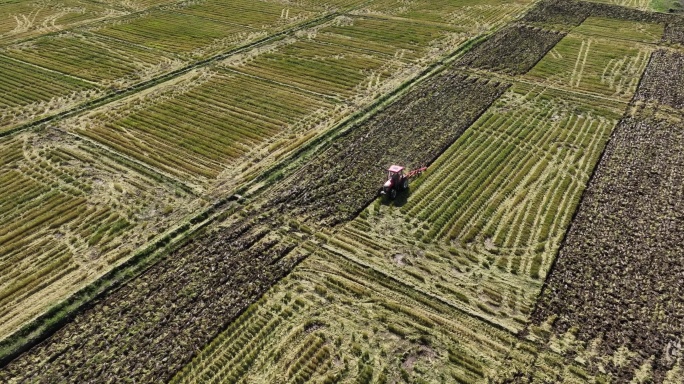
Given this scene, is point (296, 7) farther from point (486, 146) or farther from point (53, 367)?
point (53, 367)

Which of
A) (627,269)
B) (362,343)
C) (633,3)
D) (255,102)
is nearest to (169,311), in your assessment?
(362,343)

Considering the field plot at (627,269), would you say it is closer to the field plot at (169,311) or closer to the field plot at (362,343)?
the field plot at (362,343)

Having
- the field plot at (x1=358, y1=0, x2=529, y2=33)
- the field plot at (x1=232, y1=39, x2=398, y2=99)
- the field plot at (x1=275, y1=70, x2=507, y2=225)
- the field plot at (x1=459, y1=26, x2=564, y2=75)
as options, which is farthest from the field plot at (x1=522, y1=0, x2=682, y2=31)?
the field plot at (x1=232, y1=39, x2=398, y2=99)

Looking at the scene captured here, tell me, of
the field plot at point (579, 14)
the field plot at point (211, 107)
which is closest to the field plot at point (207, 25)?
the field plot at point (211, 107)

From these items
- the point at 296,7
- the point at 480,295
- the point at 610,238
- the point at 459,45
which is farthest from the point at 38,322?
the point at 296,7

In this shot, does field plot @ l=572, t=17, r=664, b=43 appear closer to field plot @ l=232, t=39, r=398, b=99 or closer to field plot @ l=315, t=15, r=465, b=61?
field plot @ l=315, t=15, r=465, b=61

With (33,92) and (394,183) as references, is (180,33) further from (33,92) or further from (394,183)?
(394,183)
